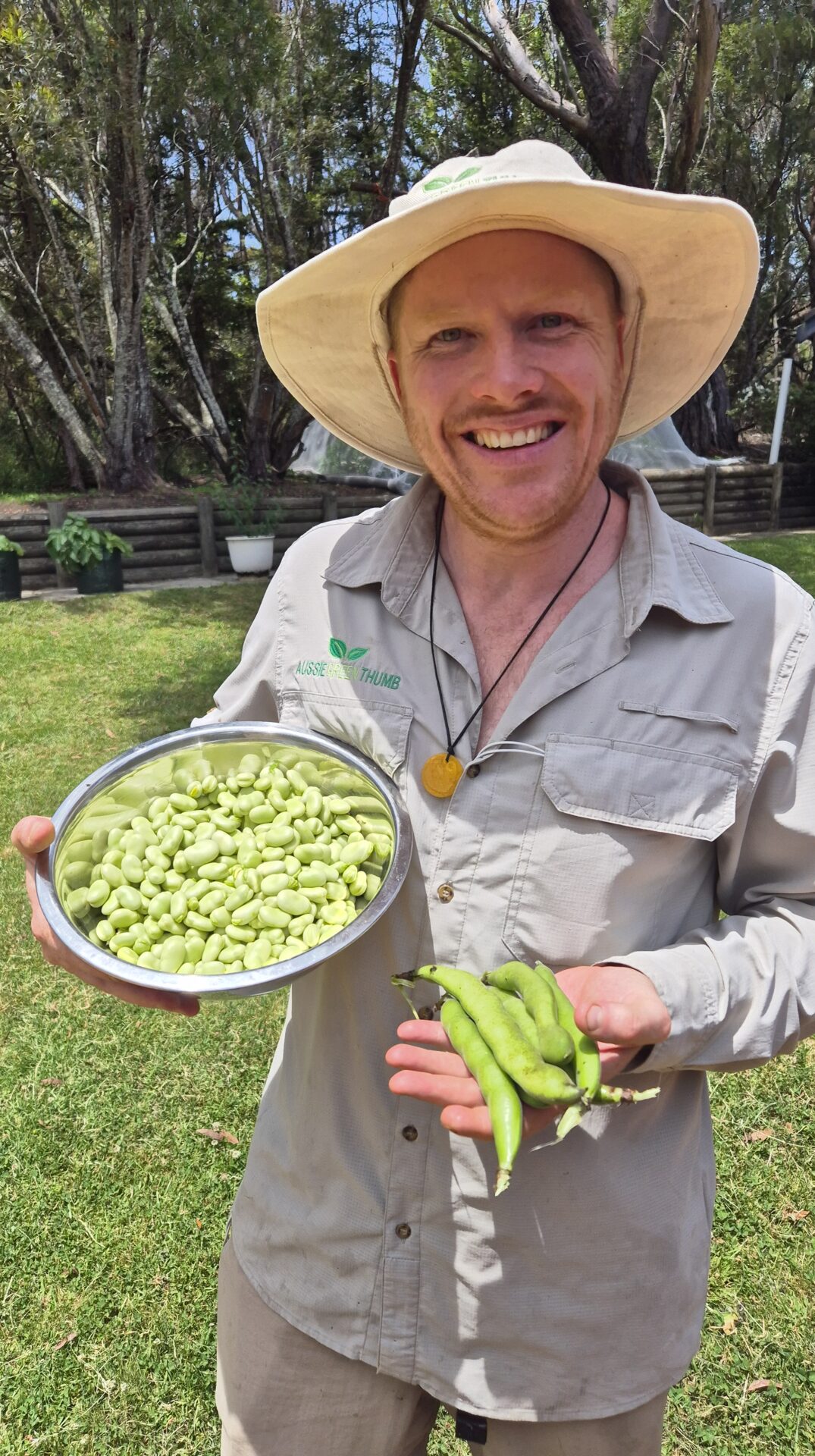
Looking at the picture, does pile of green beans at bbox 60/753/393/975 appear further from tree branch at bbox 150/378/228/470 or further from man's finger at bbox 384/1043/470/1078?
tree branch at bbox 150/378/228/470

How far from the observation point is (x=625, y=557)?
5.48 ft

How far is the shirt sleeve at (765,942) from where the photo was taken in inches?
56.0

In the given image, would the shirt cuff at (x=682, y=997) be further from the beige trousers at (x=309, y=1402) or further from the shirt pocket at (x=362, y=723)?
the beige trousers at (x=309, y=1402)

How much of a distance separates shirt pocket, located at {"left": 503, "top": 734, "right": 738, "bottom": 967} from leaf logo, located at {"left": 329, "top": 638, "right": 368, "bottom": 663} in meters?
0.41

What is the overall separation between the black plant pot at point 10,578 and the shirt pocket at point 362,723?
10.7 meters

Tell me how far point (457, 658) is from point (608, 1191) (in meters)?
0.89

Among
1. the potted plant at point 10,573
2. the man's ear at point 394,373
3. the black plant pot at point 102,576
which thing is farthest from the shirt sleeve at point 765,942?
the black plant pot at point 102,576

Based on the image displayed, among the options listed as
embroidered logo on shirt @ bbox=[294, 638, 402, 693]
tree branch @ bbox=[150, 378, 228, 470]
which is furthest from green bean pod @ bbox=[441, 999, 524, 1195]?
tree branch @ bbox=[150, 378, 228, 470]

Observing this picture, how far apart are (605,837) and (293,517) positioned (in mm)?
13375

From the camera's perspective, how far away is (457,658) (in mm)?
1685

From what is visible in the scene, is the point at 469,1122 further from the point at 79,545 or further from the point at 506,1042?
the point at 79,545

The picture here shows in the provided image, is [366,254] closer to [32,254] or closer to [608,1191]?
[608,1191]

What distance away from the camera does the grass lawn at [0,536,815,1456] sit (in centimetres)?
277

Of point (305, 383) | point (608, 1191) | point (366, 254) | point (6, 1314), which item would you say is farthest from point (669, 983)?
point (6, 1314)
